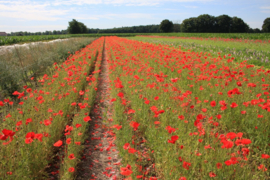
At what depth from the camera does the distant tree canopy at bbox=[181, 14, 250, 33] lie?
2299 inches

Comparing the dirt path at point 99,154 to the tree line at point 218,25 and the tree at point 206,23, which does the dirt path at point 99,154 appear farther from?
the tree at point 206,23

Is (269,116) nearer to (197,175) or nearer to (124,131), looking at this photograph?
(197,175)

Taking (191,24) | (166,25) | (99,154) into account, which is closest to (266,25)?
(191,24)

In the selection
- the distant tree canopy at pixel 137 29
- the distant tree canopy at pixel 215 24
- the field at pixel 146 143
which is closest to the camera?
the field at pixel 146 143

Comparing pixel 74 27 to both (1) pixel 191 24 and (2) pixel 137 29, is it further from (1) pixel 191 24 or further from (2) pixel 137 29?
(1) pixel 191 24

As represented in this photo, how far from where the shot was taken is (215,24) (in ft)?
212

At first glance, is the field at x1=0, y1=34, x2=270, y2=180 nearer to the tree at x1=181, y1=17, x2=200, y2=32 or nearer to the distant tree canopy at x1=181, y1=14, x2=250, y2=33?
the distant tree canopy at x1=181, y1=14, x2=250, y2=33

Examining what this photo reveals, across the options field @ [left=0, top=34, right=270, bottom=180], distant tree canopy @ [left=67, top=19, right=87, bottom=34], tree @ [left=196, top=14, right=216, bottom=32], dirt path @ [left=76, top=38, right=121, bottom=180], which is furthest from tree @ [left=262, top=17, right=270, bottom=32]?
distant tree canopy @ [left=67, top=19, right=87, bottom=34]

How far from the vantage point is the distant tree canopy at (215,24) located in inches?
2299

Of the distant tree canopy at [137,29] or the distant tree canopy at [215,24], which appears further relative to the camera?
the distant tree canopy at [137,29]

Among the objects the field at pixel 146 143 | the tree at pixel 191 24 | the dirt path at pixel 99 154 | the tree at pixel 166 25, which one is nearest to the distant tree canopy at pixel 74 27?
the tree at pixel 166 25

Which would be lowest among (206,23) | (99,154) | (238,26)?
(99,154)

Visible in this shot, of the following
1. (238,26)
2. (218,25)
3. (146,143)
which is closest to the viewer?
(146,143)

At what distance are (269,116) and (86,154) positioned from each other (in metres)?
3.63
